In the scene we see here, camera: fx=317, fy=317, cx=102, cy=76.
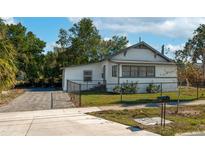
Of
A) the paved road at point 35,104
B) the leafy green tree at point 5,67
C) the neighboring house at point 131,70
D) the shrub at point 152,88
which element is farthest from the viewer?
the neighboring house at point 131,70

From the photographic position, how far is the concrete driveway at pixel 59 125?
9.20 m

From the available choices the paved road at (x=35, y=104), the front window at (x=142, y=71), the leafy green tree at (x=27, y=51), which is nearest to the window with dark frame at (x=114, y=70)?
the front window at (x=142, y=71)

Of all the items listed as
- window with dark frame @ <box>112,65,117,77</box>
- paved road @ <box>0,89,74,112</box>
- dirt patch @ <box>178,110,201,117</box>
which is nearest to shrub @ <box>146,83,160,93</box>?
window with dark frame @ <box>112,65,117,77</box>

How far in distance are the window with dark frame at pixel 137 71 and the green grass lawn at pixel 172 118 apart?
11108 mm

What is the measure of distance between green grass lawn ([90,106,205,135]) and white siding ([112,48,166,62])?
42.4ft

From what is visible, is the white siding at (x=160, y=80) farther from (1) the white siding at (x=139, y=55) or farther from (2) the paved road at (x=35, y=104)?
(2) the paved road at (x=35, y=104)

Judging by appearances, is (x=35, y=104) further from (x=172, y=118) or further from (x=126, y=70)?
(x=126, y=70)

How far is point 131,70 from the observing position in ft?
85.5

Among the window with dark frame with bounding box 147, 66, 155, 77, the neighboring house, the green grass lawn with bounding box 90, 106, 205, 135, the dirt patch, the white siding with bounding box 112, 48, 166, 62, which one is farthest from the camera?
the white siding with bounding box 112, 48, 166, 62

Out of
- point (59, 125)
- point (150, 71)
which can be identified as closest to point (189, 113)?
point (59, 125)

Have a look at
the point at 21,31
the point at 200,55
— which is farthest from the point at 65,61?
the point at 200,55

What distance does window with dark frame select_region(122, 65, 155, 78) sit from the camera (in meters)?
25.9

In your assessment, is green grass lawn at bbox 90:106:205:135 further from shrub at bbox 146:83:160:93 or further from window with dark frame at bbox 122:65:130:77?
window with dark frame at bbox 122:65:130:77
